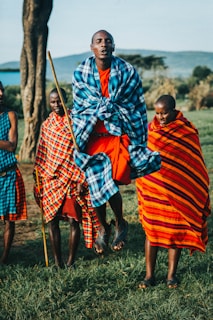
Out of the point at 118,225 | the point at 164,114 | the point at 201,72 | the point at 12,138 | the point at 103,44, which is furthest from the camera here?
the point at 201,72

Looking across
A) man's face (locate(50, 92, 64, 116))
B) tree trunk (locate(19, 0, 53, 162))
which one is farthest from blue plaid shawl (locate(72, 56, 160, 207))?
tree trunk (locate(19, 0, 53, 162))

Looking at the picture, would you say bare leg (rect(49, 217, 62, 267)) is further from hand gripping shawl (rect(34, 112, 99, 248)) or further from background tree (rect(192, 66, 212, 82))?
background tree (rect(192, 66, 212, 82))

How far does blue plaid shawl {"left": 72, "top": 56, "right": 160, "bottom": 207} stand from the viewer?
16.5 ft

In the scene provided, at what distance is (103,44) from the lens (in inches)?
195

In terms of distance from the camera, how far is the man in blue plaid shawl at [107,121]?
501 cm

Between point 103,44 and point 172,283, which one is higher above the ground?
point 103,44

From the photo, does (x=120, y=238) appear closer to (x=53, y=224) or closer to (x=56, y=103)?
(x=53, y=224)

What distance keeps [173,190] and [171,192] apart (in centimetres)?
4

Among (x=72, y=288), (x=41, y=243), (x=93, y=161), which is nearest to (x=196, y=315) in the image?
(x=72, y=288)

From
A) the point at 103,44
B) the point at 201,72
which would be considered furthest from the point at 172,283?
the point at 201,72

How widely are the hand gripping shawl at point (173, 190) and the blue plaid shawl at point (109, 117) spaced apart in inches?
40.1

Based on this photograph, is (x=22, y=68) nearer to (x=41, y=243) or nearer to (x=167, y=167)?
(x=41, y=243)

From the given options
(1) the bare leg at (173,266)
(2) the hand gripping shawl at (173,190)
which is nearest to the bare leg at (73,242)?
(2) the hand gripping shawl at (173,190)

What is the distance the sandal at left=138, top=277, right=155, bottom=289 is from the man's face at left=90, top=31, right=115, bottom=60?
2.60 metres
